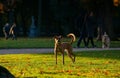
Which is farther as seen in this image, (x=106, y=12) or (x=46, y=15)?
(x=46, y=15)

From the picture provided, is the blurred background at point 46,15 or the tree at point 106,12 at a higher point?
the tree at point 106,12

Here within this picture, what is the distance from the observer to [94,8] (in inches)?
1802

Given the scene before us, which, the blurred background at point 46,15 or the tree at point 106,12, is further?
the blurred background at point 46,15

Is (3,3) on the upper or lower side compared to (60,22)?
upper

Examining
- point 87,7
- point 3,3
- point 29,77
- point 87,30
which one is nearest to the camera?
point 29,77

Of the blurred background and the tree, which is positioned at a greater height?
the tree

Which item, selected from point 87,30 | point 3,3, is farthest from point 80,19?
point 3,3

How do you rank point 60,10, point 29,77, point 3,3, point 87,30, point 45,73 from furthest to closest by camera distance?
point 60,10 < point 3,3 < point 87,30 < point 45,73 < point 29,77

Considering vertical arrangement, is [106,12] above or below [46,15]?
above

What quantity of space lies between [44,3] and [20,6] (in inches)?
208

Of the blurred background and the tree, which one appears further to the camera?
the blurred background

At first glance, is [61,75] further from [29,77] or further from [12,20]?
[12,20]

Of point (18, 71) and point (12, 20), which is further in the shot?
point (12, 20)

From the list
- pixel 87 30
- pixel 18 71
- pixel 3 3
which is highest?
pixel 18 71
